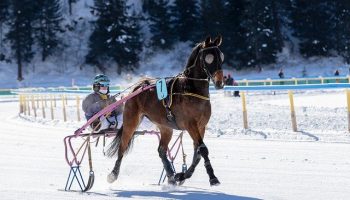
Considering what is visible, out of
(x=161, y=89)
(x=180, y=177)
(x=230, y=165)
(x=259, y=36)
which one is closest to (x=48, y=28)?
(x=259, y=36)

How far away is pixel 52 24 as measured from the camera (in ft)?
212

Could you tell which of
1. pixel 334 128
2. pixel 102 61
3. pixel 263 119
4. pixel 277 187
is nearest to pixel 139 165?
pixel 277 187

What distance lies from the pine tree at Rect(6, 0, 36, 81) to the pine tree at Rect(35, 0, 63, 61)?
1.13 meters

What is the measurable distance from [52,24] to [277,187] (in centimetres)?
6013

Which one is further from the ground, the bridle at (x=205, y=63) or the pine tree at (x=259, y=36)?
the pine tree at (x=259, y=36)

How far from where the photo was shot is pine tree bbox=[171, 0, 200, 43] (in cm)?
6291

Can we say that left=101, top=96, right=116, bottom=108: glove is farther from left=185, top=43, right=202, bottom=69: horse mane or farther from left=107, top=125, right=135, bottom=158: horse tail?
left=185, top=43, right=202, bottom=69: horse mane

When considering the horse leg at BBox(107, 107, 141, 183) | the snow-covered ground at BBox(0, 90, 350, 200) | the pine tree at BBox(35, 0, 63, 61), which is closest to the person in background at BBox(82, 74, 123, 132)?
the horse leg at BBox(107, 107, 141, 183)

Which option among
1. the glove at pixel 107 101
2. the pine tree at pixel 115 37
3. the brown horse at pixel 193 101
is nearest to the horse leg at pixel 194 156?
the brown horse at pixel 193 101

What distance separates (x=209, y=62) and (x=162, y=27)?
5564 cm

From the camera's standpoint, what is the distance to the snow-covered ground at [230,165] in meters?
7.10

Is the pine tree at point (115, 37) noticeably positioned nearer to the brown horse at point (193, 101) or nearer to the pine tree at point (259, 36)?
the pine tree at point (259, 36)

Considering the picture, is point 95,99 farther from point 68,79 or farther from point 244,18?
point 68,79

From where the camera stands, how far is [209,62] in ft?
23.3
